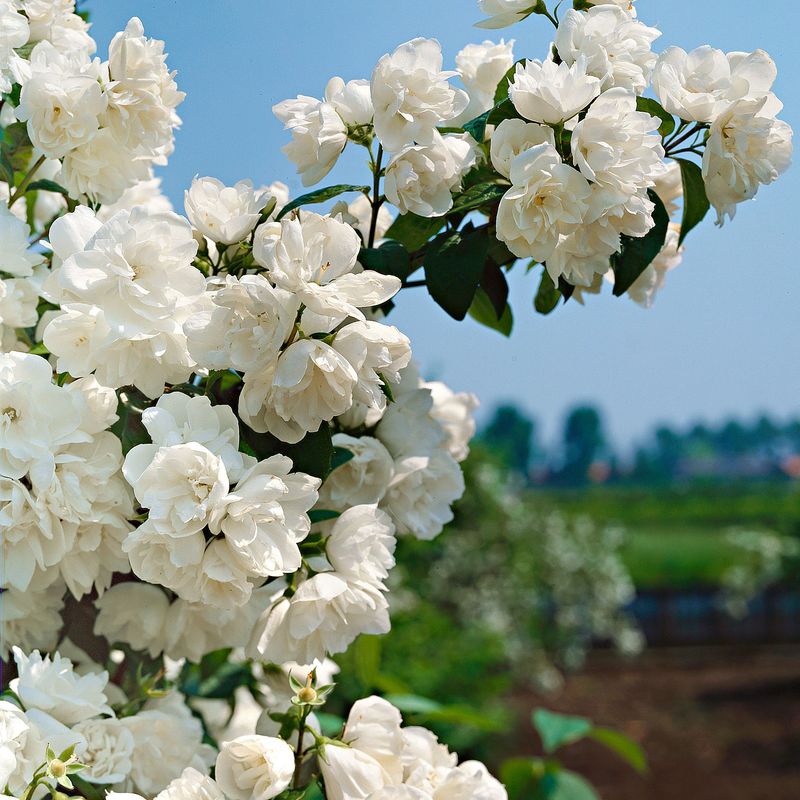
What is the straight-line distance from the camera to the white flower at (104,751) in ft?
2.24

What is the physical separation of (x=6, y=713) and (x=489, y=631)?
4948 millimetres

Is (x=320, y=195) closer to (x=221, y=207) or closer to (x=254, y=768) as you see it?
(x=221, y=207)

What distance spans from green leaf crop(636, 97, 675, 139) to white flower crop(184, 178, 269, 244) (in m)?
0.29

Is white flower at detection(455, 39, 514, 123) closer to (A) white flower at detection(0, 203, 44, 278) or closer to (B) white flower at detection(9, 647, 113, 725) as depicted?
(A) white flower at detection(0, 203, 44, 278)

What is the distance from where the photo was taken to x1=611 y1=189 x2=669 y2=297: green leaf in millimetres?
753

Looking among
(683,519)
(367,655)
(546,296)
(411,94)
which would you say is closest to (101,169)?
(411,94)

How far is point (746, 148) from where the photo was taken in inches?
27.5

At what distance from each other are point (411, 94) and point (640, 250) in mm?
219

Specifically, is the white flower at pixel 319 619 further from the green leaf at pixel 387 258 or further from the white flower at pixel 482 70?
the white flower at pixel 482 70

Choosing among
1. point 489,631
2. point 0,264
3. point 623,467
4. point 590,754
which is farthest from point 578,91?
point 623,467

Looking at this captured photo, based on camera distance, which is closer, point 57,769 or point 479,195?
point 57,769

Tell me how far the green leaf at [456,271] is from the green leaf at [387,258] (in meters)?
0.02

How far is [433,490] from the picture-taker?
2.61 feet

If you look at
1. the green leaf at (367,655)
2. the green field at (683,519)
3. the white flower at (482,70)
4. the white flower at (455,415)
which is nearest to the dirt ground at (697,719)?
the green field at (683,519)
